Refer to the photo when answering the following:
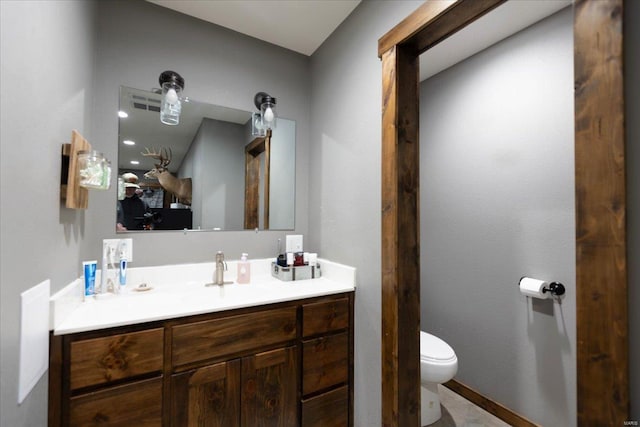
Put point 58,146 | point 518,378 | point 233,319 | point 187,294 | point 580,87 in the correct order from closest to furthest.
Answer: point 580,87
point 58,146
point 233,319
point 187,294
point 518,378

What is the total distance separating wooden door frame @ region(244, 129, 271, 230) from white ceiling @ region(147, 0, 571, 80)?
2.15ft

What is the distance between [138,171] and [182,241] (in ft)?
1.57

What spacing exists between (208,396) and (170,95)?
5.22 ft

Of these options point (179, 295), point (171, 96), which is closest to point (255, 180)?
point (171, 96)

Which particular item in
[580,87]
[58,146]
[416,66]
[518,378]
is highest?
[416,66]

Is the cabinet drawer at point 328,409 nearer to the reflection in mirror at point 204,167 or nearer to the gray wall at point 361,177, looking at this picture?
the gray wall at point 361,177

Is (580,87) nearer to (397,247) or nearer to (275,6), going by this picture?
(397,247)

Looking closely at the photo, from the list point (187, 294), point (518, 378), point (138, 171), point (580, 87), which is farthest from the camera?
point (518, 378)

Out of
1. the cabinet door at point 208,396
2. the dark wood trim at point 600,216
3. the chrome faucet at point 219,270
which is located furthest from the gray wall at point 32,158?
the dark wood trim at point 600,216

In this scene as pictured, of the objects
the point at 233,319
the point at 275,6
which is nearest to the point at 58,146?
the point at 233,319

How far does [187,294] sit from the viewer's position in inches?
57.9

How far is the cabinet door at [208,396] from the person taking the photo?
1.18 meters

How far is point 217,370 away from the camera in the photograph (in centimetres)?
125

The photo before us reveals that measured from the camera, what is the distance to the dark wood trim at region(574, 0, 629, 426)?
700mm
